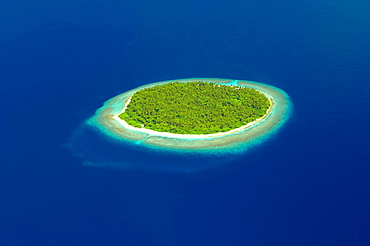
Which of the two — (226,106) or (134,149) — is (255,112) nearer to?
(226,106)

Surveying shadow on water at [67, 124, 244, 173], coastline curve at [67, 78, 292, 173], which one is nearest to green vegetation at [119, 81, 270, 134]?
coastline curve at [67, 78, 292, 173]

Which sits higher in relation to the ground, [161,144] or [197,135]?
[197,135]

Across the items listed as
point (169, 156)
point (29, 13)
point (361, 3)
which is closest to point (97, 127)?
point (169, 156)

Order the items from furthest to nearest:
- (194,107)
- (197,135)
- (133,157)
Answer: (194,107), (197,135), (133,157)

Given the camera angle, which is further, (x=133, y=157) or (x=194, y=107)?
(x=194, y=107)

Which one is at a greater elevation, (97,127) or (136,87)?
(136,87)

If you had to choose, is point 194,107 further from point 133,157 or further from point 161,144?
point 133,157

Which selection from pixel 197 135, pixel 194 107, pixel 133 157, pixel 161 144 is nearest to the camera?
pixel 133 157

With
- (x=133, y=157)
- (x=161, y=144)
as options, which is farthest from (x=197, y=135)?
(x=133, y=157)
